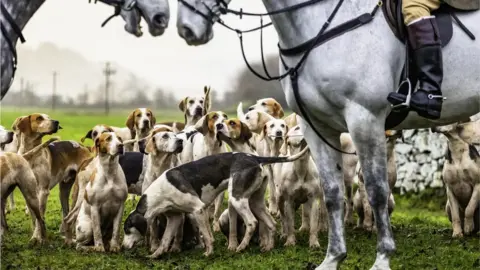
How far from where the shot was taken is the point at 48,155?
12.2 metres

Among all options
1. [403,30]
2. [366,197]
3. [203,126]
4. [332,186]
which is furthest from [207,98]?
[403,30]

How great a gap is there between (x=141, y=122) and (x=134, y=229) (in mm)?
4148

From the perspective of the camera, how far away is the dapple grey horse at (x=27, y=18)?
20.9 feet

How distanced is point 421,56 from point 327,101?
872 millimetres

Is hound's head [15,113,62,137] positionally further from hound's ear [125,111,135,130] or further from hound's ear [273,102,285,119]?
hound's ear [273,102,285,119]

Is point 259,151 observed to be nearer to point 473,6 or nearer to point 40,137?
point 40,137

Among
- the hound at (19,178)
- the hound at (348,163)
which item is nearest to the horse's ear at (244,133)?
the hound at (348,163)

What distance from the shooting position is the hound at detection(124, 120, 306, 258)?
10164 millimetres

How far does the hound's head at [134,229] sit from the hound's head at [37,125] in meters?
2.72

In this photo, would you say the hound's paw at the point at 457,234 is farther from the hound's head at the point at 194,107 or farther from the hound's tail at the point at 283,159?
the hound's head at the point at 194,107

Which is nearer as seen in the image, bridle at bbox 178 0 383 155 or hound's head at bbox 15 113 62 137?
bridle at bbox 178 0 383 155

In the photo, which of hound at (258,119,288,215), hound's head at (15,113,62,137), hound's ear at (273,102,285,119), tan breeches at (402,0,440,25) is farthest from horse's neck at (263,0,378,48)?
hound's ear at (273,102,285,119)

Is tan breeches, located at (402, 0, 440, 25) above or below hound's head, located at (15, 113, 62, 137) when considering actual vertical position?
above

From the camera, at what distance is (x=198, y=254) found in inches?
408
